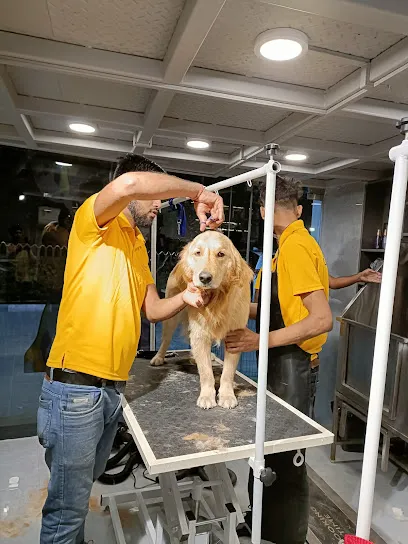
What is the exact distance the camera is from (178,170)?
148 inches

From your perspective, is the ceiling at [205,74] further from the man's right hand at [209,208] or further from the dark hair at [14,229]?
the dark hair at [14,229]

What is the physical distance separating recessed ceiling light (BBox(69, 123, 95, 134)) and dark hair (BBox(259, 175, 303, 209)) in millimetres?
1315

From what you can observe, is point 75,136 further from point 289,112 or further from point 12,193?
point 289,112

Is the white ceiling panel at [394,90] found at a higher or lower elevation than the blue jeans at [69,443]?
higher

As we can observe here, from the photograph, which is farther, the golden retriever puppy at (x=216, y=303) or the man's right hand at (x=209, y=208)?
the golden retriever puppy at (x=216, y=303)

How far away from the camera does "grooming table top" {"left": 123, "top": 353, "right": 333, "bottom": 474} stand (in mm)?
1227

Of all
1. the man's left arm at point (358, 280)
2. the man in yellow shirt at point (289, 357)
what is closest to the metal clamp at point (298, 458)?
the man in yellow shirt at point (289, 357)

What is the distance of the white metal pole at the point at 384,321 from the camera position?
0.75 metres

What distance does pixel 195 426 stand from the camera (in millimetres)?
1408

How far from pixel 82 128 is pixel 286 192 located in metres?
1.49

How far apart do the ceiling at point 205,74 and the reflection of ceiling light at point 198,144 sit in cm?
10

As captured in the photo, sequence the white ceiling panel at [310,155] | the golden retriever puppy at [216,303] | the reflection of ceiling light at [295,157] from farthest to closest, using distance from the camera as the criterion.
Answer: the reflection of ceiling light at [295,157], the white ceiling panel at [310,155], the golden retriever puppy at [216,303]

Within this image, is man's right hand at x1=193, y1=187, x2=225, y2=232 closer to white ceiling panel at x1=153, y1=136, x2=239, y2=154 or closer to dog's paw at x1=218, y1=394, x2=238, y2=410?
dog's paw at x1=218, y1=394, x2=238, y2=410

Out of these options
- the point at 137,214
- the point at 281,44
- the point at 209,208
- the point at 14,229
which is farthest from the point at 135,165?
the point at 14,229
